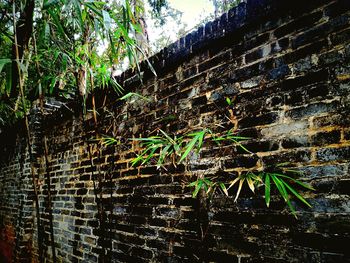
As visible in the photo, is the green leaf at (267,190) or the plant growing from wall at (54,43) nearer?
the green leaf at (267,190)

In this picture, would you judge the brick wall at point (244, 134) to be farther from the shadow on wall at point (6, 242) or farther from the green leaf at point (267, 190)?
the shadow on wall at point (6, 242)

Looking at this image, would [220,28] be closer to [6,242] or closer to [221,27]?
[221,27]

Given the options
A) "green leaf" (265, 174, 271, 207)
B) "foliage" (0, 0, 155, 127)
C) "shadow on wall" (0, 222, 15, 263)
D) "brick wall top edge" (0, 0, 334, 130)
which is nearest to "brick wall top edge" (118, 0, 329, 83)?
"brick wall top edge" (0, 0, 334, 130)

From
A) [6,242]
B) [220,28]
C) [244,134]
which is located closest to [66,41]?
[220,28]

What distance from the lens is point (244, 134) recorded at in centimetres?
150

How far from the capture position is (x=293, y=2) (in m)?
1.36

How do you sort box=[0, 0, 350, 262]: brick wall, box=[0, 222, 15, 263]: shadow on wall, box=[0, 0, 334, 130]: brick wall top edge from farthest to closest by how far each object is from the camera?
1. box=[0, 222, 15, 263]: shadow on wall
2. box=[0, 0, 334, 130]: brick wall top edge
3. box=[0, 0, 350, 262]: brick wall

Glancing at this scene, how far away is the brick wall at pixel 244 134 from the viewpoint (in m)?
1.18

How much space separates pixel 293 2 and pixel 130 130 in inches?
65.1

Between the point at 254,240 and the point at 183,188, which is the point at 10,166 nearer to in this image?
the point at 183,188

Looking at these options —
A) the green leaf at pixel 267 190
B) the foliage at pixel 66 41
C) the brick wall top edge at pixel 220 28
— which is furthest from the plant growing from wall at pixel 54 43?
the green leaf at pixel 267 190

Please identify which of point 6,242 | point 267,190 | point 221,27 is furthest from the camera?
point 6,242

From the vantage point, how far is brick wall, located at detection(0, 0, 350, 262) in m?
1.18

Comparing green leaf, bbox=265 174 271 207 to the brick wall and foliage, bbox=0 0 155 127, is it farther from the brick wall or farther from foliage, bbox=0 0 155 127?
foliage, bbox=0 0 155 127
